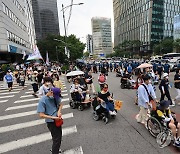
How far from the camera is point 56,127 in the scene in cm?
389

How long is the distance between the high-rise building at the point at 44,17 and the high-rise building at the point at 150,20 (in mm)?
50238

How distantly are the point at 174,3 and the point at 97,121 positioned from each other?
344ft

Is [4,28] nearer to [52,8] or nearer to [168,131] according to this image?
[168,131]

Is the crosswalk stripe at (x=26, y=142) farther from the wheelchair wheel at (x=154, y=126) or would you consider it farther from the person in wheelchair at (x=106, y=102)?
the wheelchair wheel at (x=154, y=126)

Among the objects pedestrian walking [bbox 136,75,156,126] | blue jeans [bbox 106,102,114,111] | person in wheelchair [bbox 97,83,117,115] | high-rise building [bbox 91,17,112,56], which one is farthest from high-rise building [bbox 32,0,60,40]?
pedestrian walking [bbox 136,75,156,126]

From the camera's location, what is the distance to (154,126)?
5.11 metres

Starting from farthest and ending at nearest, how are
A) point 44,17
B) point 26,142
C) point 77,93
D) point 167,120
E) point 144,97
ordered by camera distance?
point 44,17 < point 77,93 < point 144,97 < point 26,142 < point 167,120

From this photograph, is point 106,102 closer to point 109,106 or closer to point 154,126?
point 109,106

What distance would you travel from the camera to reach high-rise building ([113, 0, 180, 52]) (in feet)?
282

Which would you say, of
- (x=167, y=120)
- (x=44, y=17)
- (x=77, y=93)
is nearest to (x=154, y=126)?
(x=167, y=120)

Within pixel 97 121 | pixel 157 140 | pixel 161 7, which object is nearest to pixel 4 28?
pixel 97 121

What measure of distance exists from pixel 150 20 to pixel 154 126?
9080 cm

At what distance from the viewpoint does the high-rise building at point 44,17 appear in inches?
4496

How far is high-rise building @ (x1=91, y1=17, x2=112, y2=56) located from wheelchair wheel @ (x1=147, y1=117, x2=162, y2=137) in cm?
14730
